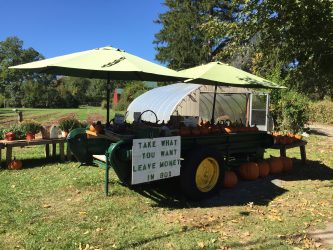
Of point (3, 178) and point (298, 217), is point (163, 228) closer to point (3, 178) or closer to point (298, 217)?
point (298, 217)

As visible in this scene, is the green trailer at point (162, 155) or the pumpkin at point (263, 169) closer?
the green trailer at point (162, 155)

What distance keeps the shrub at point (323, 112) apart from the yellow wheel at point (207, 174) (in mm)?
23351

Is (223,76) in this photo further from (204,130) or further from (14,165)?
(14,165)

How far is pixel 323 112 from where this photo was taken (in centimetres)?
2861

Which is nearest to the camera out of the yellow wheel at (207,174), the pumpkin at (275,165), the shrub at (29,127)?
the yellow wheel at (207,174)

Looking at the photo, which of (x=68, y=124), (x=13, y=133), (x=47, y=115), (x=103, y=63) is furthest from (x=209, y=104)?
(x=47, y=115)

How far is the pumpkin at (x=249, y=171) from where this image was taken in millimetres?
7793

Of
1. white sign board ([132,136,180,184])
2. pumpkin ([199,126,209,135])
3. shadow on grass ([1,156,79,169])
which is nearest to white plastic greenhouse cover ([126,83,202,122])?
shadow on grass ([1,156,79,169])

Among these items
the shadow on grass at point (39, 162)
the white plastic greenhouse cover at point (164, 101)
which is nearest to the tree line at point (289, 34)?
the shadow on grass at point (39, 162)

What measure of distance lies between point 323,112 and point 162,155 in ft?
83.7

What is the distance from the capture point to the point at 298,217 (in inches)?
220

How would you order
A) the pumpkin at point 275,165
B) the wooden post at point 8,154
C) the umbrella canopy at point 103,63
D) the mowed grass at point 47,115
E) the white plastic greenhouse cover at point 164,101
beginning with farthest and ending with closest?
the mowed grass at point 47,115 < the white plastic greenhouse cover at point 164,101 < the pumpkin at point 275,165 < the wooden post at point 8,154 < the umbrella canopy at point 103,63

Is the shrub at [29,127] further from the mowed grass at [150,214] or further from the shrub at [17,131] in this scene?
the mowed grass at [150,214]

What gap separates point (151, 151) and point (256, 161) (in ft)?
11.0
